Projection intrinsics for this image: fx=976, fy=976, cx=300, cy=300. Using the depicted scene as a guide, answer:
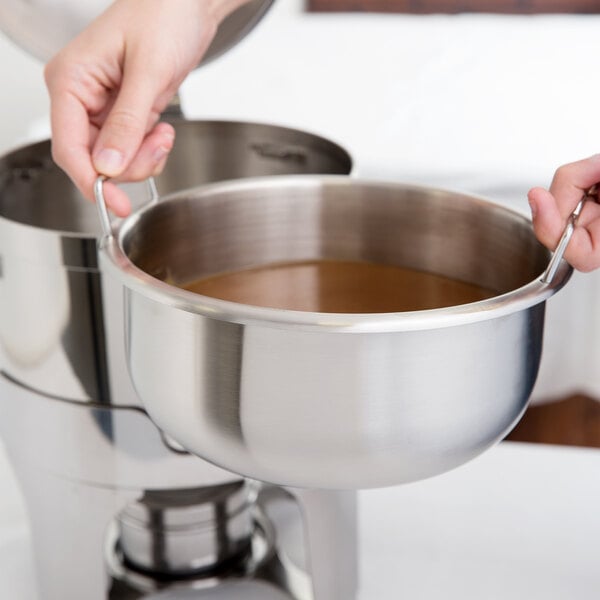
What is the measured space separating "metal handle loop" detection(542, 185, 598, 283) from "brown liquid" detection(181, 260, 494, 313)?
0.11 meters

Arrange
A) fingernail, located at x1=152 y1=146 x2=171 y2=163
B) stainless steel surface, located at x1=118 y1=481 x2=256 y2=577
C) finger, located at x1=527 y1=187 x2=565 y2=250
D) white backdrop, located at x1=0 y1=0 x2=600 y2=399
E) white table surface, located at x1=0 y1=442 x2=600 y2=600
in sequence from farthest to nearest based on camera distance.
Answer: white backdrop, located at x1=0 y1=0 x2=600 y2=399 < white table surface, located at x1=0 y1=442 x2=600 y2=600 < stainless steel surface, located at x1=118 y1=481 x2=256 y2=577 < fingernail, located at x1=152 y1=146 x2=171 y2=163 < finger, located at x1=527 y1=187 x2=565 y2=250

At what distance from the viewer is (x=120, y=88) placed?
2.29 ft

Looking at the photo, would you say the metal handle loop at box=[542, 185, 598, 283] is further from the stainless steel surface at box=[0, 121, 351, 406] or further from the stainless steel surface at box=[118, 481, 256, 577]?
the stainless steel surface at box=[118, 481, 256, 577]

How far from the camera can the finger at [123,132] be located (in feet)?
2.00

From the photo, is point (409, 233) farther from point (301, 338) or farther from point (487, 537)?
point (487, 537)

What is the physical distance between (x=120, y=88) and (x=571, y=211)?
331mm

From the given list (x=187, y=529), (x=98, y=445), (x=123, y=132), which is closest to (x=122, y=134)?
(x=123, y=132)

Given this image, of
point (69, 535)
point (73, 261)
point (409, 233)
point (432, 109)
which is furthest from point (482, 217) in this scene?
point (432, 109)

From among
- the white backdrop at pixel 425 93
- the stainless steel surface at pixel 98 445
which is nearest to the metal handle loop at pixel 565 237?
the stainless steel surface at pixel 98 445

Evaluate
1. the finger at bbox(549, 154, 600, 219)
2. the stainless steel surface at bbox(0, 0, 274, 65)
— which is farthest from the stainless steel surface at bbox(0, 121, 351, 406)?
the finger at bbox(549, 154, 600, 219)

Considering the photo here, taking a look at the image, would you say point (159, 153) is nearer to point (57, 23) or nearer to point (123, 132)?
point (123, 132)

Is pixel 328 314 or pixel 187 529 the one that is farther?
pixel 187 529

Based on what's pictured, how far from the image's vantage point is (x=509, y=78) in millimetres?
1235

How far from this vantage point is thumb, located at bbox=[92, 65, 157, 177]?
2.00 feet
